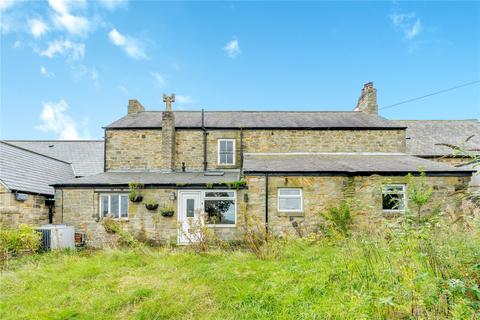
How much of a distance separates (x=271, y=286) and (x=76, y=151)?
2305cm

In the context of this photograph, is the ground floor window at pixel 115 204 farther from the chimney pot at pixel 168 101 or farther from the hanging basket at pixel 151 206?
the chimney pot at pixel 168 101

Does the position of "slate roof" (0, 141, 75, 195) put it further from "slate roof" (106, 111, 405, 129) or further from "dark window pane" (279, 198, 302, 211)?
"dark window pane" (279, 198, 302, 211)

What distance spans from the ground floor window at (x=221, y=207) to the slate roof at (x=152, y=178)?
708 mm

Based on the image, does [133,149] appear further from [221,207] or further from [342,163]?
[342,163]

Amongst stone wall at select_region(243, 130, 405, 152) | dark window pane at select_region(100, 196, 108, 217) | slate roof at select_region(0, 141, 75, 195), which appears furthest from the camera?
stone wall at select_region(243, 130, 405, 152)

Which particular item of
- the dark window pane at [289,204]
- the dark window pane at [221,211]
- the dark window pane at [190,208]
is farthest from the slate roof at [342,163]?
the dark window pane at [190,208]

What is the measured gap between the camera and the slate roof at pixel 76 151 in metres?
19.9

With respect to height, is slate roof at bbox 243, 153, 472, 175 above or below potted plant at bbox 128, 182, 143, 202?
above

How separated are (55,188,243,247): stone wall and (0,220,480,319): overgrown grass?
4455mm

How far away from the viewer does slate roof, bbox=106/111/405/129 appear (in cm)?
1538

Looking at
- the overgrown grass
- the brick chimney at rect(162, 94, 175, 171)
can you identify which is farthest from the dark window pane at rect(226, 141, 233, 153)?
the overgrown grass

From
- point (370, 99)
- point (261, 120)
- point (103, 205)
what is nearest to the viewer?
Answer: point (103, 205)

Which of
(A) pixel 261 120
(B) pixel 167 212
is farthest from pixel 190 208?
(A) pixel 261 120

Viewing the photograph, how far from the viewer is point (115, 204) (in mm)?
12125
